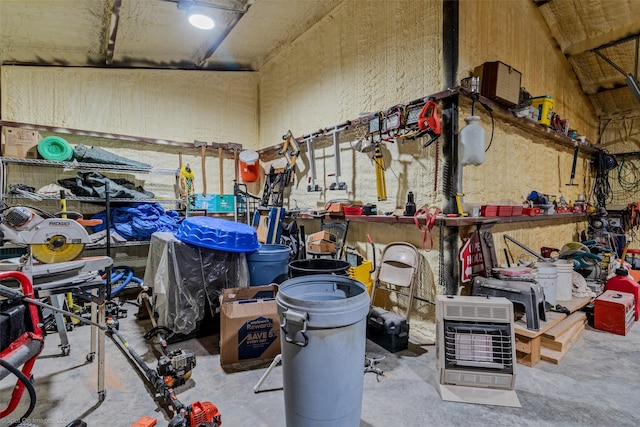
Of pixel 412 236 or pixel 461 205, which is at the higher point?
pixel 461 205

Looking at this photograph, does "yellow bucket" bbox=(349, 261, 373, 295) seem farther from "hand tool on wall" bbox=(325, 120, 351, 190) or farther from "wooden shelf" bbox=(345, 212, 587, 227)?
"hand tool on wall" bbox=(325, 120, 351, 190)

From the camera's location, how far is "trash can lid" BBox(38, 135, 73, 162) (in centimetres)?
400

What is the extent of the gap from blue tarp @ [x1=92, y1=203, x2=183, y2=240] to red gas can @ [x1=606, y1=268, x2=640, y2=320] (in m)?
5.65

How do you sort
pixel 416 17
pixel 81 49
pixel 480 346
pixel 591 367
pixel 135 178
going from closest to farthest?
pixel 480 346
pixel 591 367
pixel 416 17
pixel 81 49
pixel 135 178

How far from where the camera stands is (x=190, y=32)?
4.36 metres

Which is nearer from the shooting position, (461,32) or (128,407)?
(128,407)

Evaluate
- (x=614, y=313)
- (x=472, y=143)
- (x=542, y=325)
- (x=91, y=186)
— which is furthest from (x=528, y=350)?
(x=91, y=186)

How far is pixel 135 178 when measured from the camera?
16.6ft

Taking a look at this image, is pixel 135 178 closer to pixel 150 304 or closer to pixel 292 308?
pixel 150 304

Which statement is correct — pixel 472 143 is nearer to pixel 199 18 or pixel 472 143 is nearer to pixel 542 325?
pixel 542 325

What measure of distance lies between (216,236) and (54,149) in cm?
295

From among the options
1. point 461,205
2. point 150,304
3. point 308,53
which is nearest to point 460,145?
point 461,205

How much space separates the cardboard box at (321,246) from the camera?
353cm

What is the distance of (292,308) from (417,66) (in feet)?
9.32
